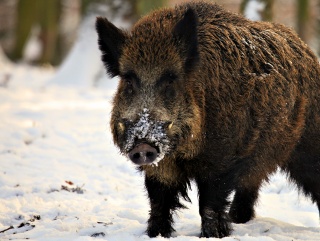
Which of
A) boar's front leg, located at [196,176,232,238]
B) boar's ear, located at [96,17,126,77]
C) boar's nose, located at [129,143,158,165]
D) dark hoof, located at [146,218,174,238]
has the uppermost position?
boar's ear, located at [96,17,126,77]

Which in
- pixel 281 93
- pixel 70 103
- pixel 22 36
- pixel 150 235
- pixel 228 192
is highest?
pixel 22 36

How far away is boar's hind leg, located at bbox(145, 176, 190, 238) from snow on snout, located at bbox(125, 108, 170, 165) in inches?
34.0

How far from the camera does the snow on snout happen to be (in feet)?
16.5

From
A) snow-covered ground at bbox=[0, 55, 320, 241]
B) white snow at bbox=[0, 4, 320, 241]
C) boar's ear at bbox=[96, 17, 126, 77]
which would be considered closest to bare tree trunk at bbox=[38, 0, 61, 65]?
white snow at bbox=[0, 4, 320, 241]

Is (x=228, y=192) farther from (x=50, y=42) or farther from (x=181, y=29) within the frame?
(x=50, y=42)

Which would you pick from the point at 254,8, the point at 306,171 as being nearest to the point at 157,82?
the point at 306,171

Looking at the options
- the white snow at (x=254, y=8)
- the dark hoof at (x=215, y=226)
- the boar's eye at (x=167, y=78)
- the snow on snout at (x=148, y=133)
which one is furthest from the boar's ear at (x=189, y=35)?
the white snow at (x=254, y=8)

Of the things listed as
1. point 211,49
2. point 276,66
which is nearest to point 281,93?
point 276,66

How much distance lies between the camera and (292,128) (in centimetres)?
638

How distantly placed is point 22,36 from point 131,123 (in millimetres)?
21646

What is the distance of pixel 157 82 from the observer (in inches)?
213

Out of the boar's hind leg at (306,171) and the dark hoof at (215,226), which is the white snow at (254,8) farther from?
the dark hoof at (215,226)

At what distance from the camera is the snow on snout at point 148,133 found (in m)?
5.04

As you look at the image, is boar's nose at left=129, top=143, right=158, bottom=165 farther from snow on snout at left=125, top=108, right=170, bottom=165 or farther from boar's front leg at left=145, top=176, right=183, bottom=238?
boar's front leg at left=145, top=176, right=183, bottom=238
